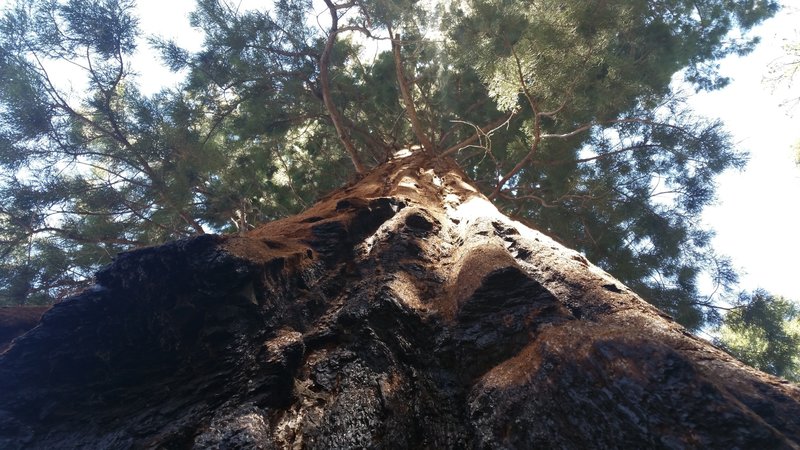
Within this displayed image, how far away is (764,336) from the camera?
5844mm

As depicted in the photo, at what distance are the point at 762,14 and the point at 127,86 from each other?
837 cm

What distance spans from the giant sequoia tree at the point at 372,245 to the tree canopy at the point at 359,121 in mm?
34

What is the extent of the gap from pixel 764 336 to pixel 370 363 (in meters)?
6.09

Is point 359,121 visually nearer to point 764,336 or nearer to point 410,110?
point 410,110

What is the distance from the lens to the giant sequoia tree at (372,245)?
1539 mm

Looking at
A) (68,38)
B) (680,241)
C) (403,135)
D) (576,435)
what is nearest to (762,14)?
(680,241)

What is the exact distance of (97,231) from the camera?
213 inches

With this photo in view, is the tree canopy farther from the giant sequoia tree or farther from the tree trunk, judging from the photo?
the tree trunk

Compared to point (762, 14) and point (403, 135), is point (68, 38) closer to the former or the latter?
point (403, 135)

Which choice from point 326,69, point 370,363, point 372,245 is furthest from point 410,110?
point 370,363

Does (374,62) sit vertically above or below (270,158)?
above

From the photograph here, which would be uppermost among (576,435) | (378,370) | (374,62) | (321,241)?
(374,62)

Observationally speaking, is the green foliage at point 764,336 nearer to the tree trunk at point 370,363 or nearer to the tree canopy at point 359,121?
the tree canopy at point 359,121

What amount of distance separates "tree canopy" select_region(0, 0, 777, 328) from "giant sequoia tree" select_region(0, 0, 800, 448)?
0.03 metres
